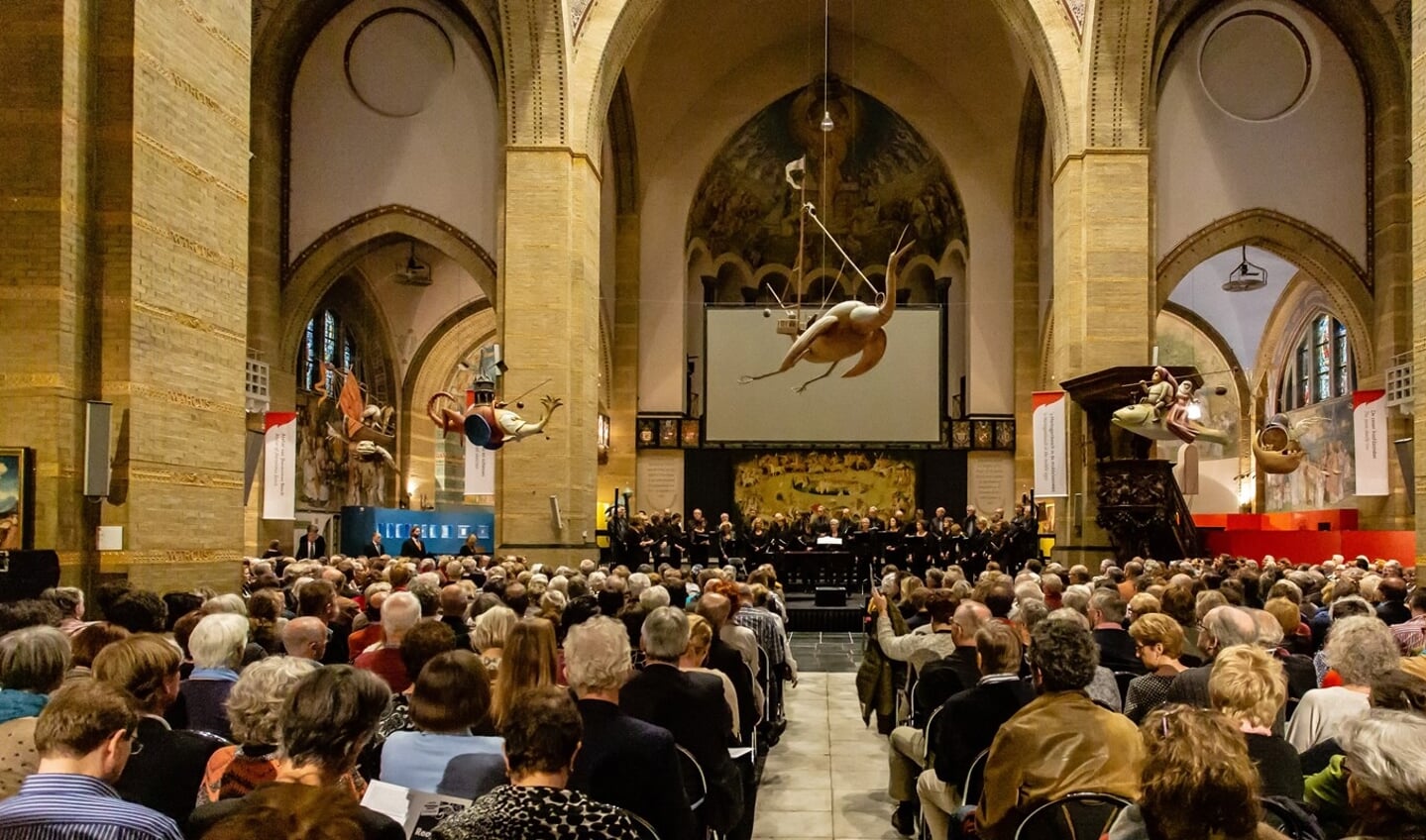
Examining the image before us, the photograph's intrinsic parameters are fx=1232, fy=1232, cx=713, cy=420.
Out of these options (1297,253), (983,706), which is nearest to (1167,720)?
(983,706)

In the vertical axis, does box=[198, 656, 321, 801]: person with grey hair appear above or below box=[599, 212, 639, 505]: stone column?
below

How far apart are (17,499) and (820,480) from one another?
821 inches

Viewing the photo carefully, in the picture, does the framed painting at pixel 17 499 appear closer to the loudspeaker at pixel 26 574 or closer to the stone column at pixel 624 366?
the loudspeaker at pixel 26 574

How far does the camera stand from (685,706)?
453 centimetres

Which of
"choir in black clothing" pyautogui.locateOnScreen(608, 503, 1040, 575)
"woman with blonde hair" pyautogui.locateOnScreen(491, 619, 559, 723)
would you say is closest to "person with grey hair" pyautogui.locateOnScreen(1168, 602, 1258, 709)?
"woman with blonde hair" pyautogui.locateOnScreen(491, 619, 559, 723)

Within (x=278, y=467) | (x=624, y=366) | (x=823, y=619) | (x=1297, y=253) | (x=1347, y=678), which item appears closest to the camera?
(x=1347, y=678)

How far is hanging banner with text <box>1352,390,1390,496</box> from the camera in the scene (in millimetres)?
17578

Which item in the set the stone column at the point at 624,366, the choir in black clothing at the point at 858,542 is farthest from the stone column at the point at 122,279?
the stone column at the point at 624,366

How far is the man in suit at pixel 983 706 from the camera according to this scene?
4.34 metres

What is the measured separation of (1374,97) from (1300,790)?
1932 centimetres

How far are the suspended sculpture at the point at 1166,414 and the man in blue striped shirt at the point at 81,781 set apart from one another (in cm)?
1289

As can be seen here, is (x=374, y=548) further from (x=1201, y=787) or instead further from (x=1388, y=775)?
(x=1388, y=775)

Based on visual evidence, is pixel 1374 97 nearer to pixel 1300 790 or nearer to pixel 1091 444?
pixel 1091 444

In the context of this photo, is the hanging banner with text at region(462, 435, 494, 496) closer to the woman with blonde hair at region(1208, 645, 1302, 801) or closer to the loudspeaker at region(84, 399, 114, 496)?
A: the loudspeaker at region(84, 399, 114, 496)
